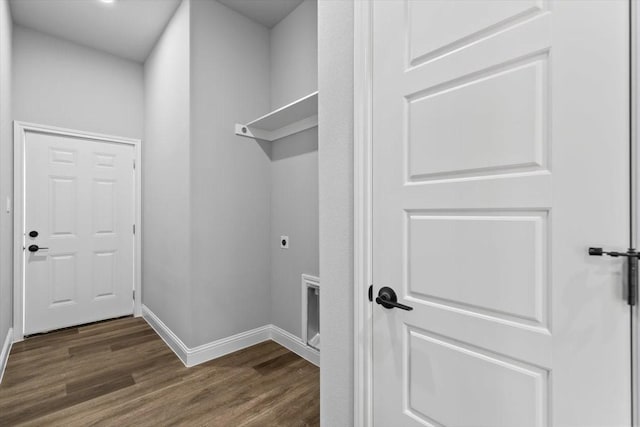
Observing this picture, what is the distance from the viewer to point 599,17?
694mm

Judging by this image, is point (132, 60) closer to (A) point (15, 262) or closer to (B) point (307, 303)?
(A) point (15, 262)

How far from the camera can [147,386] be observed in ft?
6.86

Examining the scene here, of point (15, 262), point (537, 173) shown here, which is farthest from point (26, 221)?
point (537, 173)

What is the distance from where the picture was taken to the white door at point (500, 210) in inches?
27.3

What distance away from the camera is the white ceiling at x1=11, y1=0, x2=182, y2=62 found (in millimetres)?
2637

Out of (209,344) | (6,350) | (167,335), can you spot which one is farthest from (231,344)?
(6,350)

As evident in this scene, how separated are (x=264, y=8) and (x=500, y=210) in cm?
275

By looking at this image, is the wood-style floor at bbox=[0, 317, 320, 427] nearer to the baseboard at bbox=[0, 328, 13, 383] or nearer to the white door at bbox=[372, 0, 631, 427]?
the baseboard at bbox=[0, 328, 13, 383]

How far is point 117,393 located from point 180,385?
39cm

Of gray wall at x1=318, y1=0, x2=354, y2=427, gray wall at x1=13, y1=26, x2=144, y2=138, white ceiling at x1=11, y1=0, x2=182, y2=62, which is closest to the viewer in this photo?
gray wall at x1=318, y1=0, x2=354, y2=427

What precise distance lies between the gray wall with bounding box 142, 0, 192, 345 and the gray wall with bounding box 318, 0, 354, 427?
1518 mm

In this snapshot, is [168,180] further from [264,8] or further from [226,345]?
[264,8]

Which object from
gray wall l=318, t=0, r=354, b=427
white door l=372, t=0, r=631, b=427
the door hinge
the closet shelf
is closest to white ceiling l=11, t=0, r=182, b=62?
the closet shelf

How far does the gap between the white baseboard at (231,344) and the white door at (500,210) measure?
1.53 m
